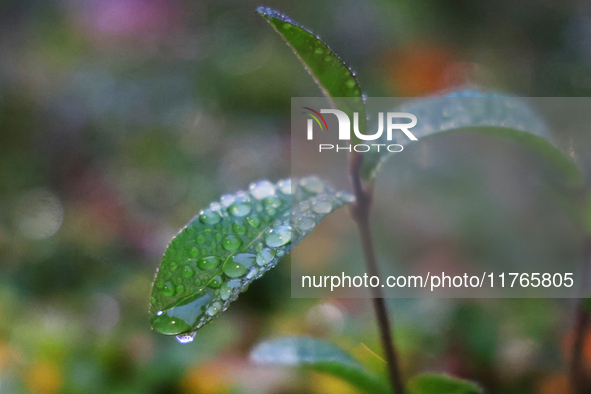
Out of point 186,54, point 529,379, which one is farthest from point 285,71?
point 529,379

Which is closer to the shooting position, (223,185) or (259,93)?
(223,185)

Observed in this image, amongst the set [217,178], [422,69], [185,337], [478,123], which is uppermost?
[422,69]

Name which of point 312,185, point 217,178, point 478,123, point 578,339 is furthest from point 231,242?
point 217,178

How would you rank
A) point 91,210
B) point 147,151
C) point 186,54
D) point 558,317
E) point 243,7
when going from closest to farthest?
point 558,317 < point 91,210 < point 147,151 < point 186,54 < point 243,7

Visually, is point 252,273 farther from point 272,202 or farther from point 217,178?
point 217,178

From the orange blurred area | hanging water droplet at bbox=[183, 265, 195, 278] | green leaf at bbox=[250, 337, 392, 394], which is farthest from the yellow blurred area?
the orange blurred area

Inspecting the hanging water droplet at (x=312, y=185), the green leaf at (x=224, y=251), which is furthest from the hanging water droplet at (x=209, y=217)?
the hanging water droplet at (x=312, y=185)

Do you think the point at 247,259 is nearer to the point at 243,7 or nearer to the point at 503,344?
the point at 503,344
